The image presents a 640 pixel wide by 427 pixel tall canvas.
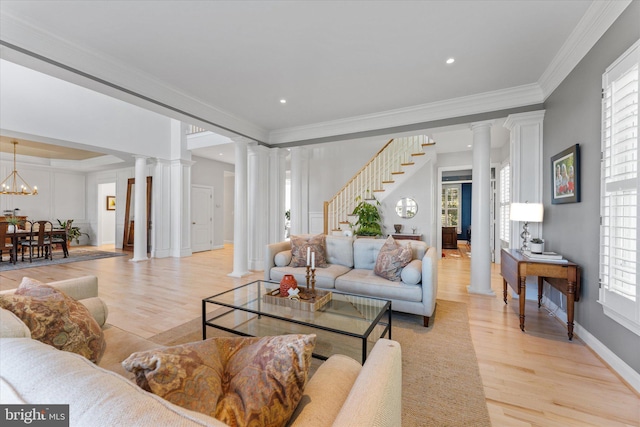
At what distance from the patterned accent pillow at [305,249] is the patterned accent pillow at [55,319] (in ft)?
7.73

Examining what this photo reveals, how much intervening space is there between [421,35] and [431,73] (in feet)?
2.41

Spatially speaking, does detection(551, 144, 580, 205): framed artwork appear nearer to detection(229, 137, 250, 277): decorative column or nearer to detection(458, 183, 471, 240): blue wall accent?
detection(229, 137, 250, 277): decorative column

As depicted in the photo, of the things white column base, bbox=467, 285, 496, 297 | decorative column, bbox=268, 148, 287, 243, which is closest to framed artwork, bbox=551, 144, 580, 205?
white column base, bbox=467, 285, 496, 297

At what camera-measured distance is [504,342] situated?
2428mm

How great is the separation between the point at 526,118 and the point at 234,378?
426 cm

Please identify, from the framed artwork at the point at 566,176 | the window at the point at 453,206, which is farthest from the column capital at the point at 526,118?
the window at the point at 453,206

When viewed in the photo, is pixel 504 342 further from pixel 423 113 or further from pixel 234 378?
pixel 423 113

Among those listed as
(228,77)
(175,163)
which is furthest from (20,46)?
(175,163)

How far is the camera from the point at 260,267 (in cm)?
534

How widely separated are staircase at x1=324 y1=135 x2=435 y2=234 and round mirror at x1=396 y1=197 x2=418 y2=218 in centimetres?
41

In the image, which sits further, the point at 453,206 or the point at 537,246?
the point at 453,206

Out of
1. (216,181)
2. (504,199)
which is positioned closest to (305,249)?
(504,199)

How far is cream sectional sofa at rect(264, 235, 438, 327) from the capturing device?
8.97 ft

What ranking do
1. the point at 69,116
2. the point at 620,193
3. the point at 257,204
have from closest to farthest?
the point at 620,193 → the point at 69,116 → the point at 257,204
